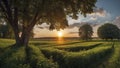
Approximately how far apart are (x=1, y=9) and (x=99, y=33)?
11836cm

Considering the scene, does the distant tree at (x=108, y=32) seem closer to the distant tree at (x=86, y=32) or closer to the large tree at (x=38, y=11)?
the distant tree at (x=86, y=32)

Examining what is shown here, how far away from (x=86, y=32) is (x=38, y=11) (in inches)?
5302

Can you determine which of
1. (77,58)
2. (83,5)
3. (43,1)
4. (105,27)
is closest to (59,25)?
(83,5)

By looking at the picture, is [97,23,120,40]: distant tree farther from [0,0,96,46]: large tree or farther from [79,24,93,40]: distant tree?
[0,0,96,46]: large tree

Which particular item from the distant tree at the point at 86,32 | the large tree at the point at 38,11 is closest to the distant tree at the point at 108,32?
the distant tree at the point at 86,32

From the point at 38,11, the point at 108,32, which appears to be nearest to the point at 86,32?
the point at 108,32

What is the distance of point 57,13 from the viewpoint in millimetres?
36531

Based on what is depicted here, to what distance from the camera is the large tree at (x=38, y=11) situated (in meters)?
34.4

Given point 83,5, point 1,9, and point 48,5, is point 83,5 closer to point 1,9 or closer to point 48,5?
point 48,5

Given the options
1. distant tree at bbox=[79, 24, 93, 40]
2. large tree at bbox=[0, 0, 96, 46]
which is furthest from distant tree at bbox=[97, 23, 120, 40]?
large tree at bbox=[0, 0, 96, 46]

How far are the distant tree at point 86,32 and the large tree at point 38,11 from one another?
12832cm

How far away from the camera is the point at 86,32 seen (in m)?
170

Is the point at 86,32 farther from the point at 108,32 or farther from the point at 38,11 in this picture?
the point at 38,11

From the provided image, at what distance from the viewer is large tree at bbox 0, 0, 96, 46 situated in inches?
1356
